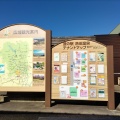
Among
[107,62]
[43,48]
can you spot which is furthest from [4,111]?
[107,62]

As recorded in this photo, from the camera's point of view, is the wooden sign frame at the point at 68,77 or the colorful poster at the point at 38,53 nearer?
the wooden sign frame at the point at 68,77

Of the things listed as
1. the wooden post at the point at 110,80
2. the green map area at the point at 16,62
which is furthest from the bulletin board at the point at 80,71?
the green map area at the point at 16,62

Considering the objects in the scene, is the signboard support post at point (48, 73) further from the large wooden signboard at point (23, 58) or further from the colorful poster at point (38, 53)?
the colorful poster at point (38, 53)

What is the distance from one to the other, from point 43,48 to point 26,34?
1.13 m

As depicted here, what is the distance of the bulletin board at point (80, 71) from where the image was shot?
9727 mm

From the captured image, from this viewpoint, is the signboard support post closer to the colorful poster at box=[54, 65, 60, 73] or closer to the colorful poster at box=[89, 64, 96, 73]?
the colorful poster at box=[54, 65, 60, 73]

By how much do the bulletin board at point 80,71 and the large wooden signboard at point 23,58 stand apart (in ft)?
2.35

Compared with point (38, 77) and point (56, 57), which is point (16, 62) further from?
point (56, 57)

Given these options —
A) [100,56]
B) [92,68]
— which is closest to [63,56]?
[92,68]

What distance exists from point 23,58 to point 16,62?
413 mm

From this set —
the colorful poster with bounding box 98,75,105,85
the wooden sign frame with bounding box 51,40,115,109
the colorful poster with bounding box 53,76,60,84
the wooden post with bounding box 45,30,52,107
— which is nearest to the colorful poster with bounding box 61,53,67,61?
the wooden sign frame with bounding box 51,40,115,109

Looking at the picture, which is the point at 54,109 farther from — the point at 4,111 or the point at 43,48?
the point at 43,48

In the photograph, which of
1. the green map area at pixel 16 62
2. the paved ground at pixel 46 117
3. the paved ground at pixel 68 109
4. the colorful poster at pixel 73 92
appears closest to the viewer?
the paved ground at pixel 46 117

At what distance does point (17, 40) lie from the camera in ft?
34.3
